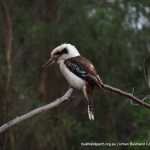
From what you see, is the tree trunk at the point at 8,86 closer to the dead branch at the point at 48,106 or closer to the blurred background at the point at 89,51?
the blurred background at the point at 89,51

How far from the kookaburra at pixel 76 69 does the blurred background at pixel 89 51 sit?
7103 mm

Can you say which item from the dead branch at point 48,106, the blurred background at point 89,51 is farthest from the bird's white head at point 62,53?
the blurred background at point 89,51

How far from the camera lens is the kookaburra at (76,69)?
19.2 ft

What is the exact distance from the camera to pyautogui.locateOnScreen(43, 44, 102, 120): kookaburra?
5.86 meters

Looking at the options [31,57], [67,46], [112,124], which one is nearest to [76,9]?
[31,57]

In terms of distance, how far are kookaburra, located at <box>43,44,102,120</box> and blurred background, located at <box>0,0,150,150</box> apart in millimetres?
7103

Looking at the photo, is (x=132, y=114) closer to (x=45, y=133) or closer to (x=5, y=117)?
(x=45, y=133)

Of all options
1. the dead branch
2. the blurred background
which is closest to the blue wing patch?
the dead branch

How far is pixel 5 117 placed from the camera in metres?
11.6

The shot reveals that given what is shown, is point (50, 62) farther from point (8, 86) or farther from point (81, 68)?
point (8, 86)

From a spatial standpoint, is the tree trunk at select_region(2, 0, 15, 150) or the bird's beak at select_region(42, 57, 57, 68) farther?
the tree trunk at select_region(2, 0, 15, 150)

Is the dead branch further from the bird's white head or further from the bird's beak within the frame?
the bird's white head

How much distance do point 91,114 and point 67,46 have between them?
56 centimetres

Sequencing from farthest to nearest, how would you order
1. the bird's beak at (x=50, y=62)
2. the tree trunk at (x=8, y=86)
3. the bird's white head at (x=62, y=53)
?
the tree trunk at (x=8, y=86) < the bird's white head at (x=62, y=53) < the bird's beak at (x=50, y=62)
